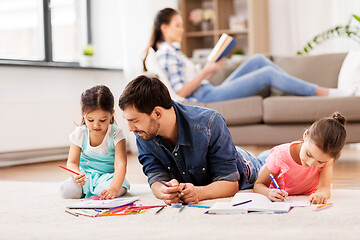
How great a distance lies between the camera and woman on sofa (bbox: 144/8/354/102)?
3291 millimetres

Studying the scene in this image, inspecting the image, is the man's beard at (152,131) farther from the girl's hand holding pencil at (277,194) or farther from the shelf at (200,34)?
the shelf at (200,34)

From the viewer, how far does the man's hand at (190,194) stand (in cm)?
168

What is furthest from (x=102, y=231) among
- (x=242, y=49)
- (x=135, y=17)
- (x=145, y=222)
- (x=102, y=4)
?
(x=242, y=49)

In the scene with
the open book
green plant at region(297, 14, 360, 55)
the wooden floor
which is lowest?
the wooden floor

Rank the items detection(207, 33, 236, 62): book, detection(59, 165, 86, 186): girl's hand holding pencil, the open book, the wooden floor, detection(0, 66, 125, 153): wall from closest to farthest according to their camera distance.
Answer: the open book < detection(59, 165, 86, 186): girl's hand holding pencil < the wooden floor < detection(207, 33, 236, 62): book < detection(0, 66, 125, 153): wall

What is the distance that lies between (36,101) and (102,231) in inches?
99.9

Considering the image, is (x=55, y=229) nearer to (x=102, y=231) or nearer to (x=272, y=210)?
(x=102, y=231)

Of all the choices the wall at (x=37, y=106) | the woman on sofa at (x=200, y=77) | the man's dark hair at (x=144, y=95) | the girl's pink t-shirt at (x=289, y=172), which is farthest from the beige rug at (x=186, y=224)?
the wall at (x=37, y=106)

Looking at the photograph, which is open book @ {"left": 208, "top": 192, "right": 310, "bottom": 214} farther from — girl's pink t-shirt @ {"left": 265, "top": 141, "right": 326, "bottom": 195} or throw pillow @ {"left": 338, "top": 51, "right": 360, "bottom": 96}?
throw pillow @ {"left": 338, "top": 51, "right": 360, "bottom": 96}

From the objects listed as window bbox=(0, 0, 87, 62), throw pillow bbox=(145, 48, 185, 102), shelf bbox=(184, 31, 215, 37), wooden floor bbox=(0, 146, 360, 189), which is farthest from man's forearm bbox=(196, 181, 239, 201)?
shelf bbox=(184, 31, 215, 37)

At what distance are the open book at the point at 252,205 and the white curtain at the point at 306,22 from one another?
363cm

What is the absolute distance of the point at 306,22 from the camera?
17.0 feet

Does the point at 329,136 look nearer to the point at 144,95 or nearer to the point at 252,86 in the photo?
the point at 144,95

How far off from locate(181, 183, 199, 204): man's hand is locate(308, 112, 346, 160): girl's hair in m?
0.43
